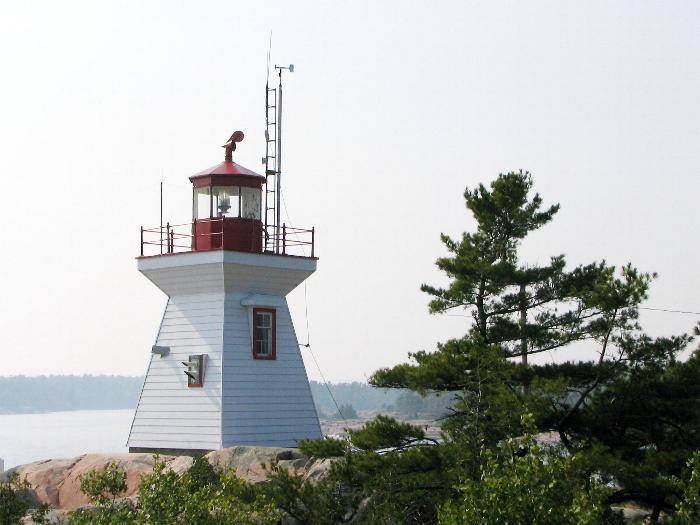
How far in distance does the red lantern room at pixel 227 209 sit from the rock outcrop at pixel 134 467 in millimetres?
4709

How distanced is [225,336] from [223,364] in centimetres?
62

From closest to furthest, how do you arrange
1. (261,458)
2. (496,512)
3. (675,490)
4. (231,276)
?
(496,512), (675,490), (261,458), (231,276)

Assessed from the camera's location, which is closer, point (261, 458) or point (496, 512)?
point (496, 512)

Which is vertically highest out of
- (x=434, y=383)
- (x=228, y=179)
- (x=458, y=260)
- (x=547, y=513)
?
(x=228, y=179)

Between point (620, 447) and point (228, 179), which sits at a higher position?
point (228, 179)

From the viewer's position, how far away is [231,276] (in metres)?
27.4

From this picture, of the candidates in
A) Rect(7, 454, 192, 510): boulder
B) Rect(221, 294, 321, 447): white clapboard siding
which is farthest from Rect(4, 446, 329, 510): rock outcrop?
Rect(221, 294, 321, 447): white clapboard siding

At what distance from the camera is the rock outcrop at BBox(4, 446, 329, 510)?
2416 cm

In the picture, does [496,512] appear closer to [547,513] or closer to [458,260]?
[547,513]

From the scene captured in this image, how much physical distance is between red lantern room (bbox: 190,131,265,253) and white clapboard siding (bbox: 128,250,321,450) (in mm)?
490

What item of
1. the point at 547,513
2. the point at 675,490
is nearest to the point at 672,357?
the point at 675,490

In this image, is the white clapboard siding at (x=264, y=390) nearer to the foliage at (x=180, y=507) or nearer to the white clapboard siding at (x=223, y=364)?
the white clapboard siding at (x=223, y=364)

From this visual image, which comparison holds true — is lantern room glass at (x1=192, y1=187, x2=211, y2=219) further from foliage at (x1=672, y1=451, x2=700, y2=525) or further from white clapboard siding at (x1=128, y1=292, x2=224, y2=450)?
foliage at (x1=672, y1=451, x2=700, y2=525)

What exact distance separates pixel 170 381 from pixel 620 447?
Answer: 1097cm
